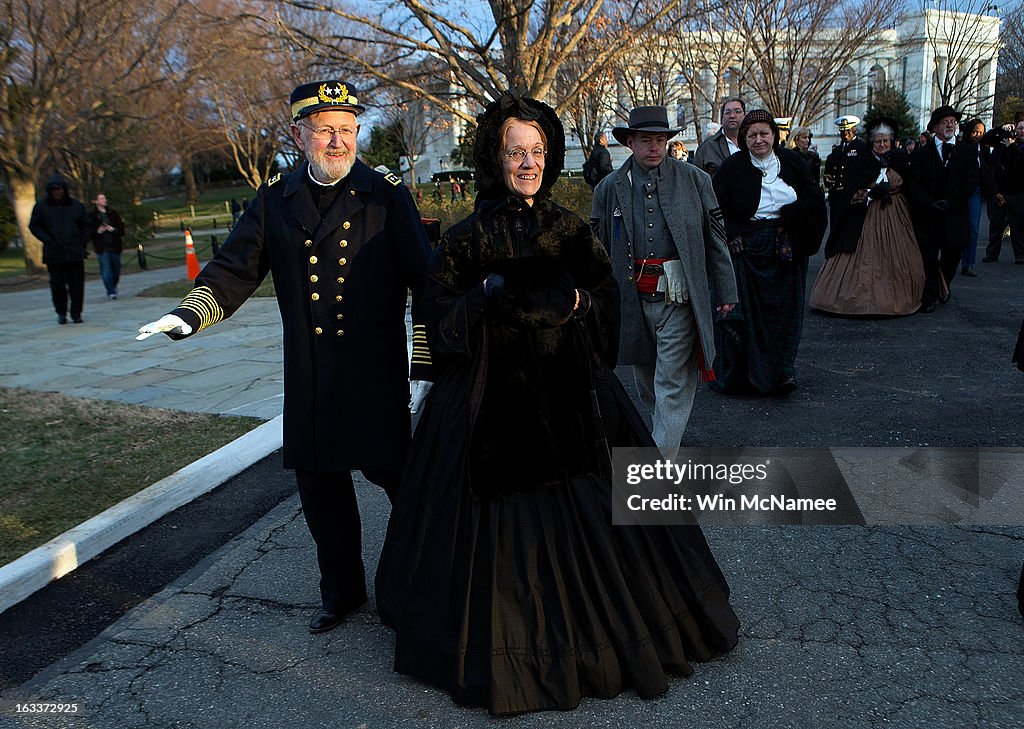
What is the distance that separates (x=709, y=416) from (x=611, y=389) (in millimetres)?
3020

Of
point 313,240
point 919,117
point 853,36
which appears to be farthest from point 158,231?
point 919,117

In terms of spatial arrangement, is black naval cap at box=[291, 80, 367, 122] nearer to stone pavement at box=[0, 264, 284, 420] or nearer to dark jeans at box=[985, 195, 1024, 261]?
stone pavement at box=[0, 264, 284, 420]

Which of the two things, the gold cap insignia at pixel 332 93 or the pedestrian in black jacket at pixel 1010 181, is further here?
the pedestrian in black jacket at pixel 1010 181

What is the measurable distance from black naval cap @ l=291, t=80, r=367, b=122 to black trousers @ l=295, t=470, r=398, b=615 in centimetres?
137

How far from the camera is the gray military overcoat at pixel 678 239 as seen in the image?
4586 mm

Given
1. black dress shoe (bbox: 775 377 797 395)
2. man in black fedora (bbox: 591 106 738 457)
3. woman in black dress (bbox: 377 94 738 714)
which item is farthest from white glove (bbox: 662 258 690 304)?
black dress shoe (bbox: 775 377 797 395)

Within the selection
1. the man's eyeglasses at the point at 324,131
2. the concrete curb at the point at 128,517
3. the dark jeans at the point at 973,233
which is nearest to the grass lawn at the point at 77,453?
the concrete curb at the point at 128,517

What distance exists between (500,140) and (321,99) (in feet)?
2.23

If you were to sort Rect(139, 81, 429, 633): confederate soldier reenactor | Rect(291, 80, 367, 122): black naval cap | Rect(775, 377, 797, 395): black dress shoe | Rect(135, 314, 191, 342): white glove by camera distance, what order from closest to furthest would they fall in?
Rect(135, 314, 191, 342): white glove < Rect(291, 80, 367, 122): black naval cap < Rect(139, 81, 429, 633): confederate soldier reenactor < Rect(775, 377, 797, 395): black dress shoe

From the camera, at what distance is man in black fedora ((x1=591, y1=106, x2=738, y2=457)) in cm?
458

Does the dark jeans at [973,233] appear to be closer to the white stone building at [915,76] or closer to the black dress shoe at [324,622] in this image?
the white stone building at [915,76]

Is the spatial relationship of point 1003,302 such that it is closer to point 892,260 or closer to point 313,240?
point 892,260

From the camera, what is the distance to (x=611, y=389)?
325cm

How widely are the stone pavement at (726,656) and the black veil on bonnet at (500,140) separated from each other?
1.76m
